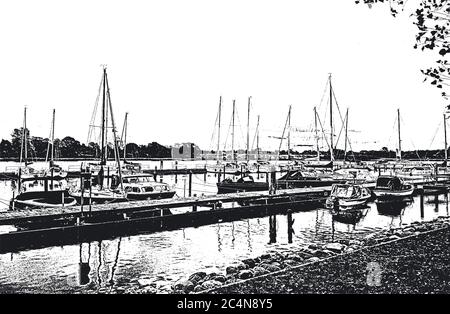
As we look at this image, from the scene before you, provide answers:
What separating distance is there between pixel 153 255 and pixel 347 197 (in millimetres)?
22168

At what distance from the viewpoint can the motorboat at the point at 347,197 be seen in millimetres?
36281

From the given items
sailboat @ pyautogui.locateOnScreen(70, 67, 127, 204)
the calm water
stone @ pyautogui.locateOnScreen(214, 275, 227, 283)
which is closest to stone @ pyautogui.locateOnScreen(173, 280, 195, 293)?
stone @ pyautogui.locateOnScreen(214, 275, 227, 283)

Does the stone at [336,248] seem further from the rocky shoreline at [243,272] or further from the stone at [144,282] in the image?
the stone at [144,282]

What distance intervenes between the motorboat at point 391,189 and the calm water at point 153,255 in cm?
1410

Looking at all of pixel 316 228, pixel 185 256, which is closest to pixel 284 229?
pixel 316 228

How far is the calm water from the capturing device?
15555 millimetres

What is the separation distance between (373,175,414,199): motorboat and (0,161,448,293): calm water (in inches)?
555

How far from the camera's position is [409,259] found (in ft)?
42.5

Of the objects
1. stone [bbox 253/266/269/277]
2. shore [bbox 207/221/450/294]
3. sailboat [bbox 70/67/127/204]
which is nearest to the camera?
shore [bbox 207/221/450/294]

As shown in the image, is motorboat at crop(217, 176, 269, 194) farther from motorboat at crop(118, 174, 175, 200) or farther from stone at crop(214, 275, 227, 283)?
stone at crop(214, 275, 227, 283)

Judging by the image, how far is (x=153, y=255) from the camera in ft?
65.2

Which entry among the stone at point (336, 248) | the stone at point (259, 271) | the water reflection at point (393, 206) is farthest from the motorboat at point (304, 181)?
the stone at point (259, 271)

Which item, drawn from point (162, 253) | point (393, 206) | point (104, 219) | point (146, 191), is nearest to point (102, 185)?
point (146, 191)
